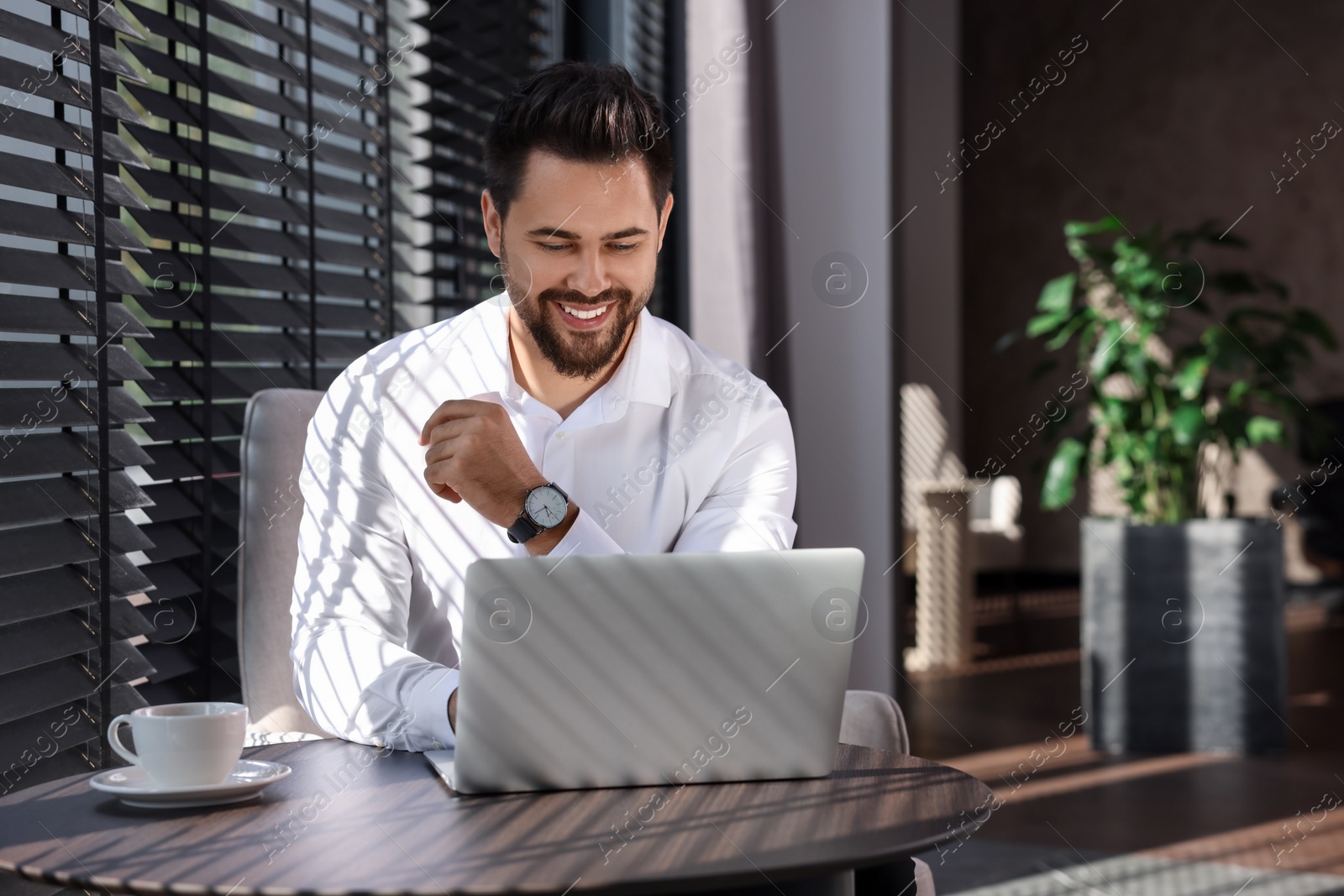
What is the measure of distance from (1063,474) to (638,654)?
9.77 feet

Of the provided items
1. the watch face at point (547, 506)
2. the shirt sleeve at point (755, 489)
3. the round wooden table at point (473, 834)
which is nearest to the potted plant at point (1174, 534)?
the shirt sleeve at point (755, 489)

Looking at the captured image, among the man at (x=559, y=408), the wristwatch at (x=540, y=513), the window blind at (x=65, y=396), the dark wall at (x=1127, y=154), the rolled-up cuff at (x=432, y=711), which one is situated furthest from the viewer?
the dark wall at (x=1127, y=154)

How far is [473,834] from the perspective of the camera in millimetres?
835

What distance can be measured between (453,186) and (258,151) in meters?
0.58

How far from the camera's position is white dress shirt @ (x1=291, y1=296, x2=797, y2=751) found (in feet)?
4.35

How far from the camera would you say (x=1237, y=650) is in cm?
339

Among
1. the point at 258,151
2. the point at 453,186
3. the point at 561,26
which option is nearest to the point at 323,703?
the point at 258,151

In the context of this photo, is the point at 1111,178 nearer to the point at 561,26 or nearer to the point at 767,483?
the point at 561,26

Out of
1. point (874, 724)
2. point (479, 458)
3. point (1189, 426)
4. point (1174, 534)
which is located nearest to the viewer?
point (479, 458)

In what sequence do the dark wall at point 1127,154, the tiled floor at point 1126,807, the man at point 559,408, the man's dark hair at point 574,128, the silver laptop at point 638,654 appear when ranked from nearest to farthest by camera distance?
the silver laptop at point 638,654 → the man at point 559,408 → the man's dark hair at point 574,128 → the tiled floor at point 1126,807 → the dark wall at point 1127,154

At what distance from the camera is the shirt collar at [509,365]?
61.6 inches

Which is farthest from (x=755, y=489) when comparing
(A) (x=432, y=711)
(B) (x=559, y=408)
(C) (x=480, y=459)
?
(A) (x=432, y=711)

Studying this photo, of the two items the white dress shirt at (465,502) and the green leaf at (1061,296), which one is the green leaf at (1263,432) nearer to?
the green leaf at (1061,296)

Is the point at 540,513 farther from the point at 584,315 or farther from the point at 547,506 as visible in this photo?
the point at 584,315
